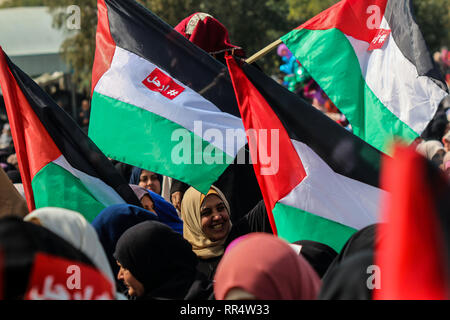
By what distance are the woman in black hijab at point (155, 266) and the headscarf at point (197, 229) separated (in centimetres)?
89

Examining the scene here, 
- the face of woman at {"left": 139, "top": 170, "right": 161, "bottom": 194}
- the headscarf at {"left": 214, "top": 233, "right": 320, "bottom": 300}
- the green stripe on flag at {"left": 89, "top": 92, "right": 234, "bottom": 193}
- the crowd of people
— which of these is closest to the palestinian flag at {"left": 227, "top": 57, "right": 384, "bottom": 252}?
the crowd of people

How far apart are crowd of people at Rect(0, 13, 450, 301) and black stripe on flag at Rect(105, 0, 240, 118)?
616 millimetres

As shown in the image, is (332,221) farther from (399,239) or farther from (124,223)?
(399,239)

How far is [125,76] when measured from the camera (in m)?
4.42

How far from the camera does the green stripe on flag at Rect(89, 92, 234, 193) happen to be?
4027mm

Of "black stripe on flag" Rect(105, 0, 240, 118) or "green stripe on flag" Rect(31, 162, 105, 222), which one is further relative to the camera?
"black stripe on flag" Rect(105, 0, 240, 118)

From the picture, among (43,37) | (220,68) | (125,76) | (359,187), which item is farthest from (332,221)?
(43,37)

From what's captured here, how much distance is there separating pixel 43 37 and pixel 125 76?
18.7 m

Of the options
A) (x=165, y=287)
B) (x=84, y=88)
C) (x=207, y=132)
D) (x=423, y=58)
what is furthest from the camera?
(x=84, y=88)

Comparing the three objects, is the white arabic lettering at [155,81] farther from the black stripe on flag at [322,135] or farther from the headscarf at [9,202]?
the headscarf at [9,202]

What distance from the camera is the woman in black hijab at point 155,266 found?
9.76 feet

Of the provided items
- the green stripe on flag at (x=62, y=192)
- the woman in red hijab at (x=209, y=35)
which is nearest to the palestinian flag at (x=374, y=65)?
the woman in red hijab at (x=209, y=35)

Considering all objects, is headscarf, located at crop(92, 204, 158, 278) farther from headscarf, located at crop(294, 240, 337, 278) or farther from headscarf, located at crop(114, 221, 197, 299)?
headscarf, located at crop(294, 240, 337, 278)

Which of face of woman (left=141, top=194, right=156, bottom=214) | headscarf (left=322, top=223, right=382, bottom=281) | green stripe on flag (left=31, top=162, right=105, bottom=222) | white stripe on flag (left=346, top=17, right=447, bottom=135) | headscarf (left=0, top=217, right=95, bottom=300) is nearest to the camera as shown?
headscarf (left=0, top=217, right=95, bottom=300)
